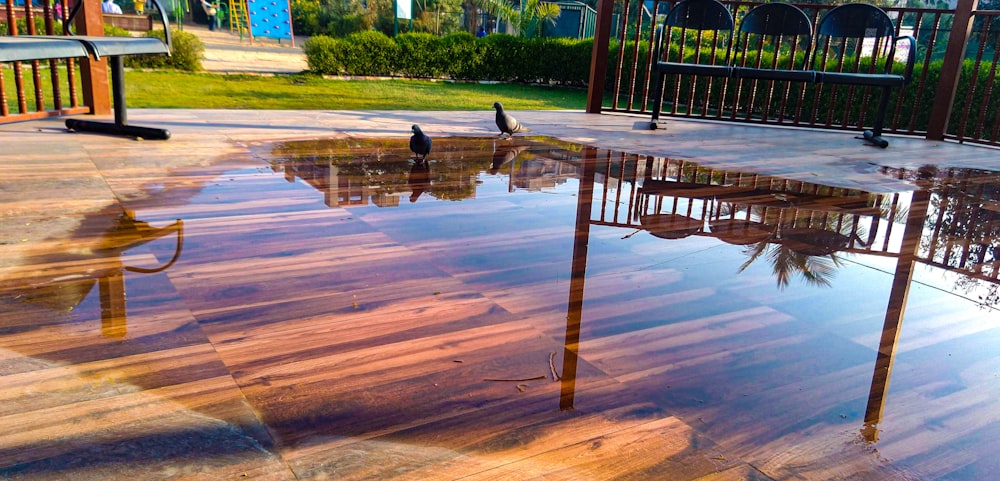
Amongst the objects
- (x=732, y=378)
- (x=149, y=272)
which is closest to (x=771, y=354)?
(x=732, y=378)

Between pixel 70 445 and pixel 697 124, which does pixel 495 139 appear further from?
pixel 70 445

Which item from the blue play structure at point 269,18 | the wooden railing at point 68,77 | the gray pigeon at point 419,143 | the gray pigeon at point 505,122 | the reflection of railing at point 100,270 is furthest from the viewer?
the blue play structure at point 269,18

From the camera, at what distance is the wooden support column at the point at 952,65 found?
5348 mm

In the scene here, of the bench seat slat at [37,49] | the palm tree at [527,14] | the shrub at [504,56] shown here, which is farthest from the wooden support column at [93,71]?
the palm tree at [527,14]

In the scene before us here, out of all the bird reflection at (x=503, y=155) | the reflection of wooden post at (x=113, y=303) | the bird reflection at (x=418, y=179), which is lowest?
the reflection of wooden post at (x=113, y=303)

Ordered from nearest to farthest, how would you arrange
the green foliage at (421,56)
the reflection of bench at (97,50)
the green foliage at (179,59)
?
the reflection of bench at (97,50), the green foliage at (179,59), the green foliage at (421,56)

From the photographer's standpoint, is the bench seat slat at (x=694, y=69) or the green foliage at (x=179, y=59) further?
the green foliage at (x=179, y=59)

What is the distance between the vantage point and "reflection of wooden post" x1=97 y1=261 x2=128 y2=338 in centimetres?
155

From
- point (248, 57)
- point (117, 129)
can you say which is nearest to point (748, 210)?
point (117, 129)

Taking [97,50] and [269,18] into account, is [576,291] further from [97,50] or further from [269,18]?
[269,18]

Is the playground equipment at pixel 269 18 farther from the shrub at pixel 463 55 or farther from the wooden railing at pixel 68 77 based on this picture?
the wooden railing at pixel 68 77

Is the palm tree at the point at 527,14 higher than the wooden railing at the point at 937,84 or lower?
higher

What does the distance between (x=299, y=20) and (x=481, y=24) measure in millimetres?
6863

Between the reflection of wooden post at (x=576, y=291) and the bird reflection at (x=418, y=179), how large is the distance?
0.69m
